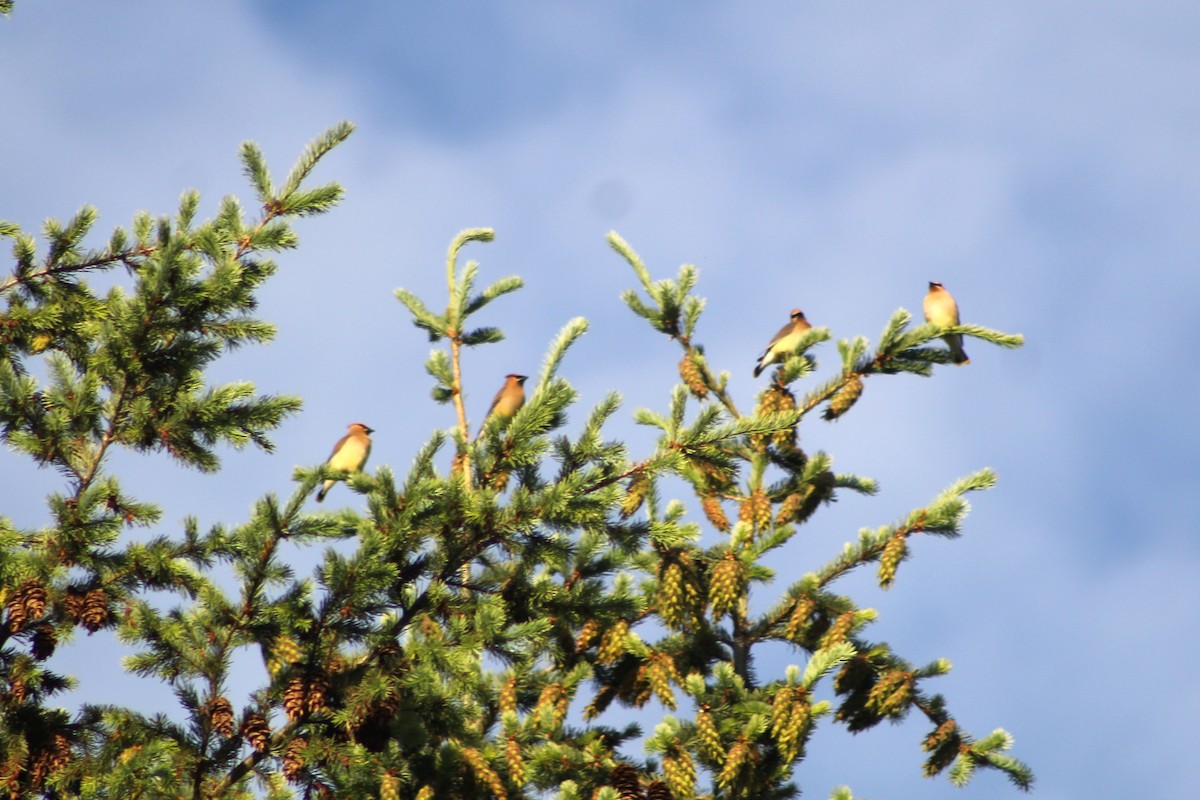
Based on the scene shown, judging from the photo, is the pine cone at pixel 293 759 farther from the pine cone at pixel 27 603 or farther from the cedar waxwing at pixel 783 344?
the cedar waxwing at pixel 783 344

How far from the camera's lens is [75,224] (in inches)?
261

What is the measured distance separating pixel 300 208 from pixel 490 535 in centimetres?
202

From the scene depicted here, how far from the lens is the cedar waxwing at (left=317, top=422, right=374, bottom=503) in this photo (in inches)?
399

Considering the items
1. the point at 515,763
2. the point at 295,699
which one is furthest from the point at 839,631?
the point at 295,699

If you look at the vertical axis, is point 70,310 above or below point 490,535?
above

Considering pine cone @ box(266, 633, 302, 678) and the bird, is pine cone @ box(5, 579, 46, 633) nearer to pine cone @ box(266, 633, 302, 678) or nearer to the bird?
pine cone @ box(266, 633, 302, 678)

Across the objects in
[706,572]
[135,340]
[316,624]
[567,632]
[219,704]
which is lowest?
[219,704]

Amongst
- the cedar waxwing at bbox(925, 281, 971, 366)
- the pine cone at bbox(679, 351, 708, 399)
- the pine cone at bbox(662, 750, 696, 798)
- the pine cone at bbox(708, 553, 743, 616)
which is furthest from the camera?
the cedar waxwing at bbox(925, 281, 971, 366)

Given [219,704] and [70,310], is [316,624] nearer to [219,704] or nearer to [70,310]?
[219,704]

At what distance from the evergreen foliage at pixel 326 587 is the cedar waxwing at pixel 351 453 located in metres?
3.00

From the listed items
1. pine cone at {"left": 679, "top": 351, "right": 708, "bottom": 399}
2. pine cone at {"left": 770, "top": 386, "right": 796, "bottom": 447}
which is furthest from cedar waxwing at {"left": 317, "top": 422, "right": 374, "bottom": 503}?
pine cone at {"left": 770, "top": 386, "right": 796, "bottom": 447}

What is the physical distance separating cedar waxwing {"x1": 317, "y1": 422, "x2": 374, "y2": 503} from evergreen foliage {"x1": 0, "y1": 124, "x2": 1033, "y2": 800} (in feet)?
9.83

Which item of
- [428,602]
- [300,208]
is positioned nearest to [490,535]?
[428,602]

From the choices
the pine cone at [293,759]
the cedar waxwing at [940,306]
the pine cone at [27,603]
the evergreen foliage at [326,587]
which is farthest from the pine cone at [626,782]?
the cedar waxwing at [940,306]
